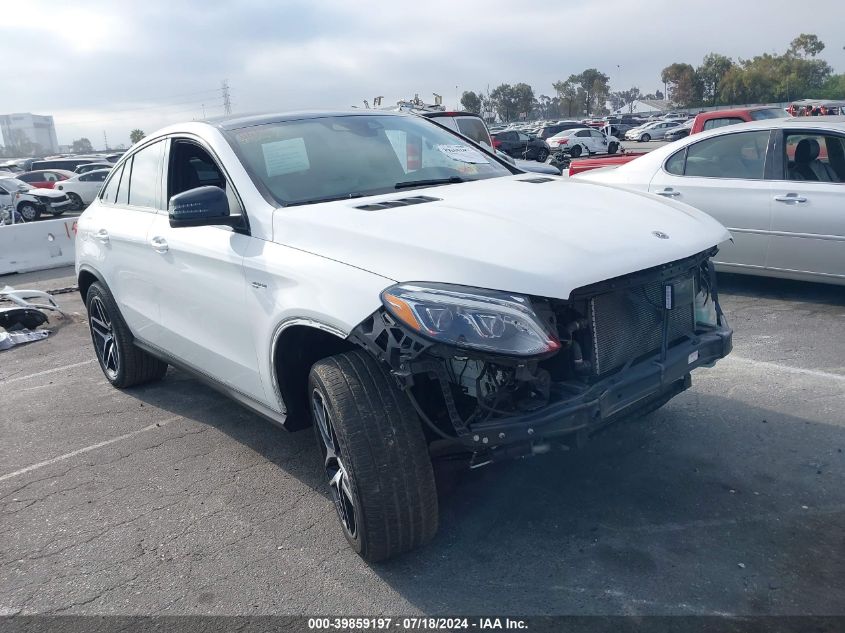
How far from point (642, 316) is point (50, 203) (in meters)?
24.0

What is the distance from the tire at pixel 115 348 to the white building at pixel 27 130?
17972 cm

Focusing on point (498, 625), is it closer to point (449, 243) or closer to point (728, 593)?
point (728, 593)

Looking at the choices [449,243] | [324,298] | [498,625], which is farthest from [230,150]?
[498,625]

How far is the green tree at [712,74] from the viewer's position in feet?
333

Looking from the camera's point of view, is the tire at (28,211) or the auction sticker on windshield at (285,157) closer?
the auction sticker on windshield at (285,157)

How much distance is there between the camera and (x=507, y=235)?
2.97 metres

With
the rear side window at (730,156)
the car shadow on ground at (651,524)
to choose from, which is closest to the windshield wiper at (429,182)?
the car shadow on ground at (651,524)

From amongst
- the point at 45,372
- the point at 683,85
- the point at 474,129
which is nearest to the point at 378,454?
the point at 45,372

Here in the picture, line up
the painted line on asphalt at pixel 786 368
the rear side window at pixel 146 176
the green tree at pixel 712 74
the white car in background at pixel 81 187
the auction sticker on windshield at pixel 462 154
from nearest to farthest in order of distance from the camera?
the auction sticker on windshield at pixel 462 154 → the rear side window at pixel 146 176 → the painted line on asphalt at pixel 786 368 → the white car in background at pixel 81 187 → the green tree at pixel 712 74

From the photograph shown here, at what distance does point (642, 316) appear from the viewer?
314 centimetres

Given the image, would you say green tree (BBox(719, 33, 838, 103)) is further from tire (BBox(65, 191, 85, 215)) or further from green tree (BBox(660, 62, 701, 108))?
tire (BBox(65, 191, 85, 215))

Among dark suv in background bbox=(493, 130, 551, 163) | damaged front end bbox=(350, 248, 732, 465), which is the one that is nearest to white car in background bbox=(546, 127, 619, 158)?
dark suv in background bbox=(493, 130, 551, 163)

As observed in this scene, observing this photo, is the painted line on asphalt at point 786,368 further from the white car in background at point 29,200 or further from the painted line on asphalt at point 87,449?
A: the white car in background at point 29,200

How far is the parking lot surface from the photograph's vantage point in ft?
9.65
